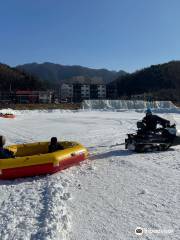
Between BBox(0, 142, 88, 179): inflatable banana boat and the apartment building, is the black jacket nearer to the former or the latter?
BBox(0, 142, 88, 179): inflatable banana boat

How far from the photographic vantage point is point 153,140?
11.4m

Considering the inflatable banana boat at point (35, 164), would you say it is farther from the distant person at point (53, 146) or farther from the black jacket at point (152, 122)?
the black jacket at point (152, 122)

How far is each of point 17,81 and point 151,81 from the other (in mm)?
43352

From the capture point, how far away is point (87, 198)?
6.71 meters

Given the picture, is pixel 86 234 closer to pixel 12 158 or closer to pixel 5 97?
pixel 12 158

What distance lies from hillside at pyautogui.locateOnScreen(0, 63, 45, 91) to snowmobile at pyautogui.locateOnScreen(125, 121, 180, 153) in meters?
93.3

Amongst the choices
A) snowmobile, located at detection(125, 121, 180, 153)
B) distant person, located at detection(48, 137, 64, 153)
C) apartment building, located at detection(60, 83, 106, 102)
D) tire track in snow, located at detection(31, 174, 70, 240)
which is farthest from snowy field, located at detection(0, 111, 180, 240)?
apartment building, located at detection(60, 83, 106, 102)

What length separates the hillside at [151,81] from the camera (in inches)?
4574

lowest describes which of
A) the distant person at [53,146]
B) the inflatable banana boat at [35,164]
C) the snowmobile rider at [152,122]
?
the inflatable banana boat at [35,164]

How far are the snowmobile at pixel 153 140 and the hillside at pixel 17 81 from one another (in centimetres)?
9335

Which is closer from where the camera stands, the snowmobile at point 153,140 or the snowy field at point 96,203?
the snowy field at point 96,203

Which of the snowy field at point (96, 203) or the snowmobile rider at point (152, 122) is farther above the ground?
the snowmobile rider at point (152, 122)

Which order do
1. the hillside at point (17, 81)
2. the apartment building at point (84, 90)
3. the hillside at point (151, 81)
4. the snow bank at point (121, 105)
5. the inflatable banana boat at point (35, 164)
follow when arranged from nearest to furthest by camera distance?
the inflatable banana boat at point (35, 164) → the snow bank at point (121, 105) → the hillside at point (17, 81) → the apartment building at point (84, 90) → the hillside at point (151, 81)

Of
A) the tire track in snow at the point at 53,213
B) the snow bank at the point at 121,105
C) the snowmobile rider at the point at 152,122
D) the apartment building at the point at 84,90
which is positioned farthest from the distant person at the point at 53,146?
the apartment building at the point at 84,90
